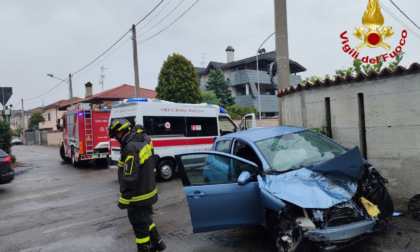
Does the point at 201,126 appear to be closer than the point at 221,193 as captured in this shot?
No

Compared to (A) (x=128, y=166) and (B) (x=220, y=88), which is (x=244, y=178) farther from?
(B) (x=220, y=88)

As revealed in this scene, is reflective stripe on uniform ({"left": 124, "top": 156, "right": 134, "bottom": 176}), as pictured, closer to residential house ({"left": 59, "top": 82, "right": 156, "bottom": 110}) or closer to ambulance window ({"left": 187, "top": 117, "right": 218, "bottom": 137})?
ambulance window ({"left": 187, "top": 117, "right": 218, "bottom": 137})

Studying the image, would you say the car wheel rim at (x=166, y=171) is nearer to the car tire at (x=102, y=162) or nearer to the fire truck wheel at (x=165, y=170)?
the fire truck wheel at (x=165, y=170)

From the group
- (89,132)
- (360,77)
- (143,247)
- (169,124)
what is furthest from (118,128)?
(89,132)

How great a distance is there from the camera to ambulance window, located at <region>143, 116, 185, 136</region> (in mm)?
9461

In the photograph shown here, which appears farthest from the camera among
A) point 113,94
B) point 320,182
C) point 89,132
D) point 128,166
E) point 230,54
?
point 230,54

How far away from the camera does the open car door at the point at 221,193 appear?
160 inches

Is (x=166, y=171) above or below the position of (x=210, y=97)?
below

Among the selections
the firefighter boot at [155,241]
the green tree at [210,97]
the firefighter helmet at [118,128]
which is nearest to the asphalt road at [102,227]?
the firefighter boot at [155,241]

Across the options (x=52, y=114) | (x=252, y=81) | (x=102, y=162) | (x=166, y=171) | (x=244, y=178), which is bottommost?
(x=102, y=162)

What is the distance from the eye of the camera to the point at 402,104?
225 inches

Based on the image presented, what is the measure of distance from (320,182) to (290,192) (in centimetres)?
42

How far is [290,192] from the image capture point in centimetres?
361

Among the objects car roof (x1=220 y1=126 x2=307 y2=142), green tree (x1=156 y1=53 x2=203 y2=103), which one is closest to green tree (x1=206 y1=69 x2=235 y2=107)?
green tree (x1=156 y1=53 x2=203 y2=103)
